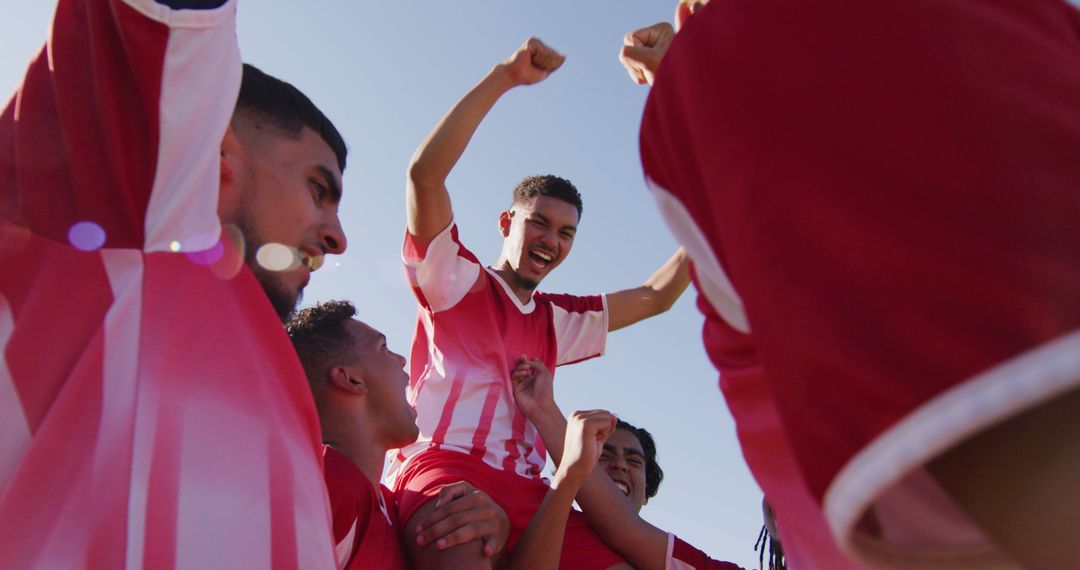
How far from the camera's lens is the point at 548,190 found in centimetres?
471

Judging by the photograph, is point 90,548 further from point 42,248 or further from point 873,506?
point 873,506

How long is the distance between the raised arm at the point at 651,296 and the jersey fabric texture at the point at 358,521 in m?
1.75

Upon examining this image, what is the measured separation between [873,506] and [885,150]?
0.29 metres

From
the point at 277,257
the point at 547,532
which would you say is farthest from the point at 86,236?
the point at 547,532

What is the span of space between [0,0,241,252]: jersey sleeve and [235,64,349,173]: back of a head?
649mm

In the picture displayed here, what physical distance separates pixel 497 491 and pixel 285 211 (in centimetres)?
167

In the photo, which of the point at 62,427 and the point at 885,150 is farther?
the point at 62,427

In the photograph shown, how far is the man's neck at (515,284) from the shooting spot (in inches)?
163

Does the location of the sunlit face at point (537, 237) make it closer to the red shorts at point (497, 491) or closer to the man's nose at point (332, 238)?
the red shorts at point (497, 491)

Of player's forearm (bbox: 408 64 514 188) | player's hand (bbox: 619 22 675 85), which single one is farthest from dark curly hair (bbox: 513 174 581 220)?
player's hand (bbox: 619 22 675 85)

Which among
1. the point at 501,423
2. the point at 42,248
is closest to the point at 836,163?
the point at 42,248

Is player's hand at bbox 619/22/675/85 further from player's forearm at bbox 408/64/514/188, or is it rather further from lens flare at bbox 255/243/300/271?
player's forearm at bbox 408/64/514/188

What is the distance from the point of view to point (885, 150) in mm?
790

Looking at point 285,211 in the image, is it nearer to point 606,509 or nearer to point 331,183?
point 331,183
